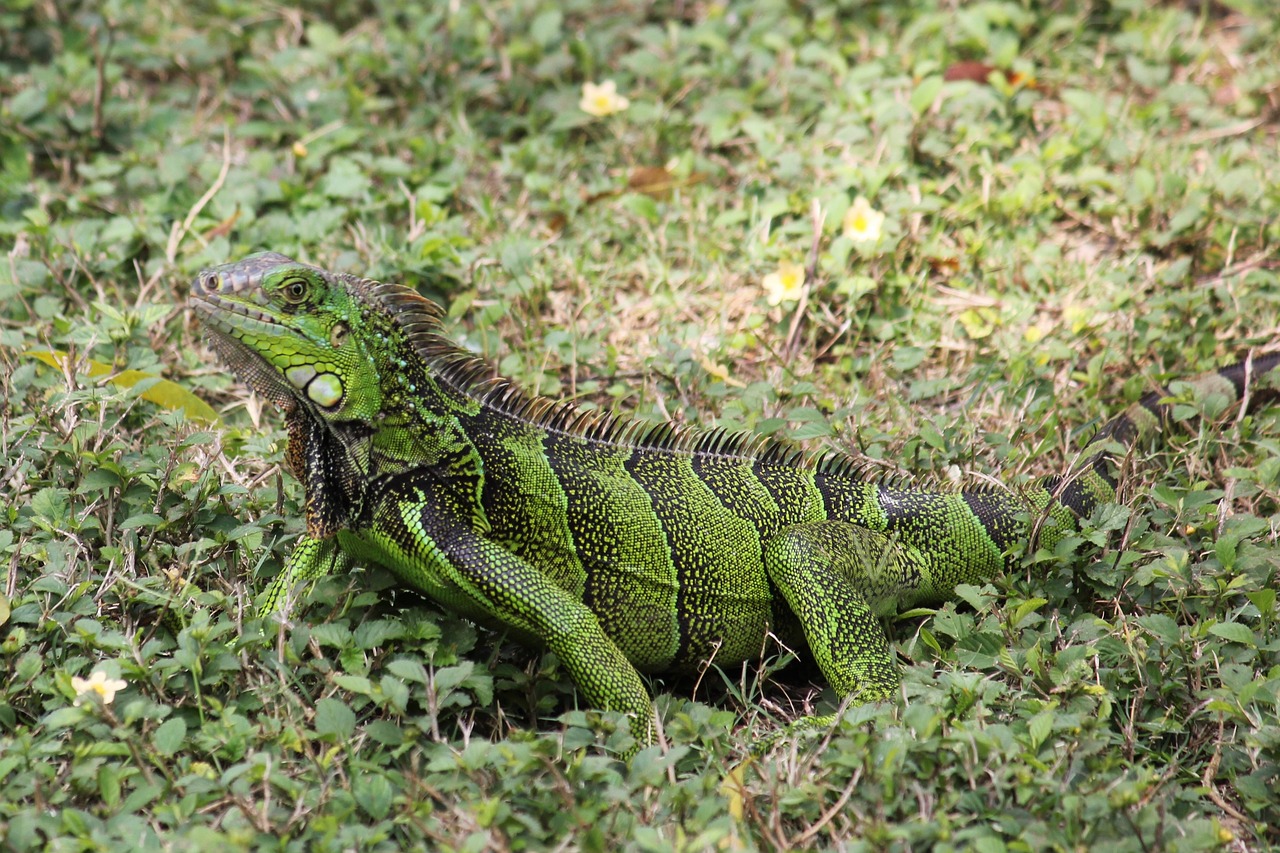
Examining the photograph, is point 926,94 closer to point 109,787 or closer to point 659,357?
point 659,357

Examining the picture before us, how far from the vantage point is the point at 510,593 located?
3.85 metres

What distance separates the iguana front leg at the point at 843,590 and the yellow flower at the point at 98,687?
2.07 metres

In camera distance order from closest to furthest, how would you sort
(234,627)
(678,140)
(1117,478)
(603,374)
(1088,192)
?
1. (234,627)
2. (1117,478)
3. (603,374)
4. (1088,192)
5. (678,140)

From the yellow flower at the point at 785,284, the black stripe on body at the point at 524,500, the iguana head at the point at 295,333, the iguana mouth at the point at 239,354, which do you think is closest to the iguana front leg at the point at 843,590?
the black stripe on body at the point at 524,500

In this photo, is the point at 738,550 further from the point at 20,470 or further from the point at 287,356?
the point at 20,470

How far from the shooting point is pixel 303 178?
644 cm

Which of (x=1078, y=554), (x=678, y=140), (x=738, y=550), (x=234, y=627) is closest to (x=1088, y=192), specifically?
(x=678, y=140)

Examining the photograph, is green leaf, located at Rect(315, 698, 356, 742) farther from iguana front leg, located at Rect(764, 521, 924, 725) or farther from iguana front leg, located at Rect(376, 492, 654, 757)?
iguana front leg, located at Rect(764, 521, 924, 725)

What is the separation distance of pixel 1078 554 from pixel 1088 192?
271 centimetres

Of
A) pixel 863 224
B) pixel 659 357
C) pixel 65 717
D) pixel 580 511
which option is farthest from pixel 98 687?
pixel 863 224

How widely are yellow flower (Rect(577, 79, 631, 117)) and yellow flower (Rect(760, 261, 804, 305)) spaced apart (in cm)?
163

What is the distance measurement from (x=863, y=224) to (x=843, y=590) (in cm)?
233

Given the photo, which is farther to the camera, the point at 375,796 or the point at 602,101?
the point at 602,101

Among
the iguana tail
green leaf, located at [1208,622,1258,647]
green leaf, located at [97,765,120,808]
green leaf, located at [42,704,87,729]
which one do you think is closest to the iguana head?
green leaf, located at [42,704,87,729]
